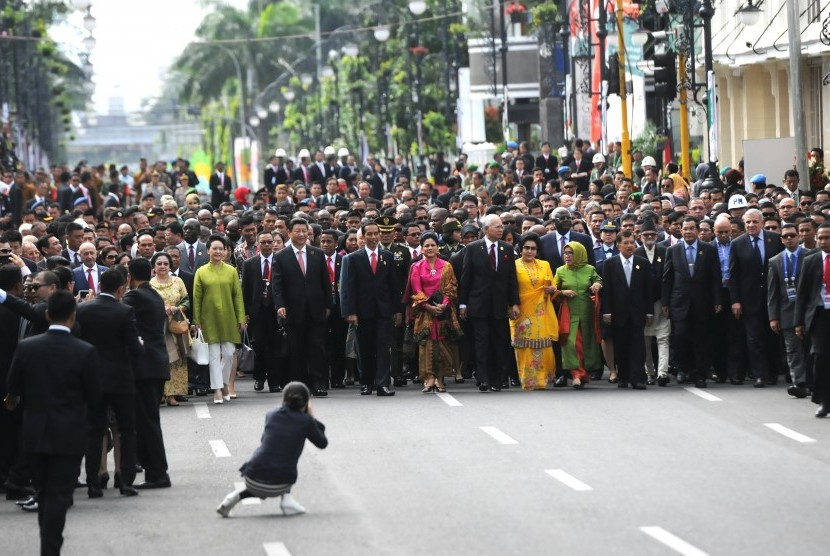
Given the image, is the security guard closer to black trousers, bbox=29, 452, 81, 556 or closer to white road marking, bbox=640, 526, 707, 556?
white road marking, bbox=640, 526, 707, 556

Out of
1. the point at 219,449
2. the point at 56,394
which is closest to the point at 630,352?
the point at 219,449

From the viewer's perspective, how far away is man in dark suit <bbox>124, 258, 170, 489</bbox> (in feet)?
51.2

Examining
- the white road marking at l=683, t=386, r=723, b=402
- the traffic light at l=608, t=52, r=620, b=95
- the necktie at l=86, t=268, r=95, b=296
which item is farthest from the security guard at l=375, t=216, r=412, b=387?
the traffic light at l=608, t=52, r=620, b=95

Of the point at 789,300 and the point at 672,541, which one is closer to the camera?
the point at 672,541

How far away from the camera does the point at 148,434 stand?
51.2ft

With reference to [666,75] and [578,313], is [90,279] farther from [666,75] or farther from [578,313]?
[666,75]

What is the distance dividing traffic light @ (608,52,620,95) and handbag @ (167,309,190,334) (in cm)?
2204

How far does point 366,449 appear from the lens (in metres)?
17.3

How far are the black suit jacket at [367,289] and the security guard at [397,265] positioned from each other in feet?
0.78

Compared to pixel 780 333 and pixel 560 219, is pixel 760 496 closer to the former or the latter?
pixel 780 333

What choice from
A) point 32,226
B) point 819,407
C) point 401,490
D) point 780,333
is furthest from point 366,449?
point 32,226

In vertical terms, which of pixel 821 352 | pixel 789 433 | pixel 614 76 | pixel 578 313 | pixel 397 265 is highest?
pixel 614 76

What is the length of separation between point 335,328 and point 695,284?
14.9ft

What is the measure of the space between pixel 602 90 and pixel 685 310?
67.2 ft
